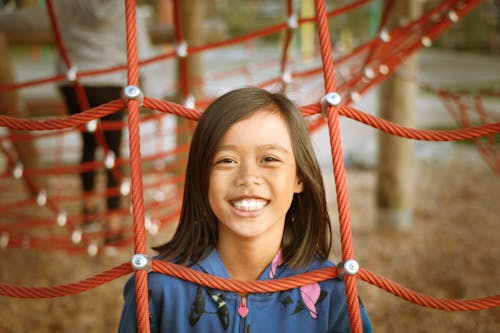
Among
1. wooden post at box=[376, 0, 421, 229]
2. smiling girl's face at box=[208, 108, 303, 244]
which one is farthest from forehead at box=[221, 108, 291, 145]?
wooden post at box=[376, 0, 421, 229]

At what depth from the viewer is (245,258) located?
67cm

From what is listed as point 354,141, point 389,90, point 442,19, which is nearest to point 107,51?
point 442,19

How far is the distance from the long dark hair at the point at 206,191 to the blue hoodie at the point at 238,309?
1.7 inches

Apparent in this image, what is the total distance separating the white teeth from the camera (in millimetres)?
613

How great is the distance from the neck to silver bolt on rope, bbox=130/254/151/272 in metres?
0.11

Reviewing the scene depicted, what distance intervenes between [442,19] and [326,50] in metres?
0.59

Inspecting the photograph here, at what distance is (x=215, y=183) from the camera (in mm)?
624

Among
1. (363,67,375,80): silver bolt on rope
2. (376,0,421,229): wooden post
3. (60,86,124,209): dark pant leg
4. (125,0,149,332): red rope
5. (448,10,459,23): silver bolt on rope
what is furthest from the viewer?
(376,0,421,229): wooden post

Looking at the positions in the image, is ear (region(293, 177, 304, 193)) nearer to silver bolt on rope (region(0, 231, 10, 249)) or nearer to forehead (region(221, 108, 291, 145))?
forehead (region(221, 108, 291, 145))

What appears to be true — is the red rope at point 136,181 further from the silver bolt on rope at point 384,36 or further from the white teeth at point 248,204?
the silver bolt on rope at point 384,36

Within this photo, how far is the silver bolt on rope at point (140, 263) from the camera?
60 centimetres

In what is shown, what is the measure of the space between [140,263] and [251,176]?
0.53ft

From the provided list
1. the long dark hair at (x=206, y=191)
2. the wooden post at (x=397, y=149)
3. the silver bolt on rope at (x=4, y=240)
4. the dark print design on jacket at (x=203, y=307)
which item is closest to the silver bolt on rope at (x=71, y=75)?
the silver bolt on rope at (x=4, y=240)

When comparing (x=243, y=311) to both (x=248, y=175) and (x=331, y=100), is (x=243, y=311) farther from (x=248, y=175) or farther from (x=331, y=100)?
(x=331, y=100)
